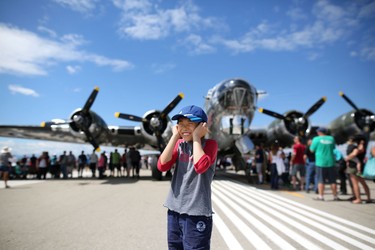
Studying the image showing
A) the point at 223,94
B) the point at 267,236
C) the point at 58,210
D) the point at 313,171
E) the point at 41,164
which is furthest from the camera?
the point at 41,164

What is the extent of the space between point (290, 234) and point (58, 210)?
4.69 m

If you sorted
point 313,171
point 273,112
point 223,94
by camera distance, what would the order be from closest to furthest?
point 313,171 → point 223,94 → point 273,112

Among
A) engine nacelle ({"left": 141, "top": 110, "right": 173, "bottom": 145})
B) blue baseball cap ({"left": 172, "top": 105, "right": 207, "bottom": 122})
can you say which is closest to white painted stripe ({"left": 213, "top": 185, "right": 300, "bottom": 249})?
blue baseball cap ({"left": 172, "top": 105, "right": 207, "bottom": 122})

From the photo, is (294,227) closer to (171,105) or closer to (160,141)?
(160,141)

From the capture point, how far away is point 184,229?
183cm

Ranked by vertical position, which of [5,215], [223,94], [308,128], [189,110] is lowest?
[5,215]

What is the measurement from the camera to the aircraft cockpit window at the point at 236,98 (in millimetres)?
10492

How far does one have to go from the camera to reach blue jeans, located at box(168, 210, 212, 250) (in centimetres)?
176

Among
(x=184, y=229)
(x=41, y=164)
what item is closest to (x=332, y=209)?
(x=184, y=229)

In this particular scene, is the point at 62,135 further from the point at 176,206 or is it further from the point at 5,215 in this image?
the point at 176,206

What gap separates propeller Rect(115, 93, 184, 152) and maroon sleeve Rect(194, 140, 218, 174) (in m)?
11.3

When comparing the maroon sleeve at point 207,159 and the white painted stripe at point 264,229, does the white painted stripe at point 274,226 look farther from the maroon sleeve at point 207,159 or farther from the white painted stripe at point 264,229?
the maroon sleeve at point 207,159

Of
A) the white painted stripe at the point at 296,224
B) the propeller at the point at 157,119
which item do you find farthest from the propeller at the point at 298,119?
the white painted stripe at the point at 296,224

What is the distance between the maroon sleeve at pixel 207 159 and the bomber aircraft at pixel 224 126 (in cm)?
842
